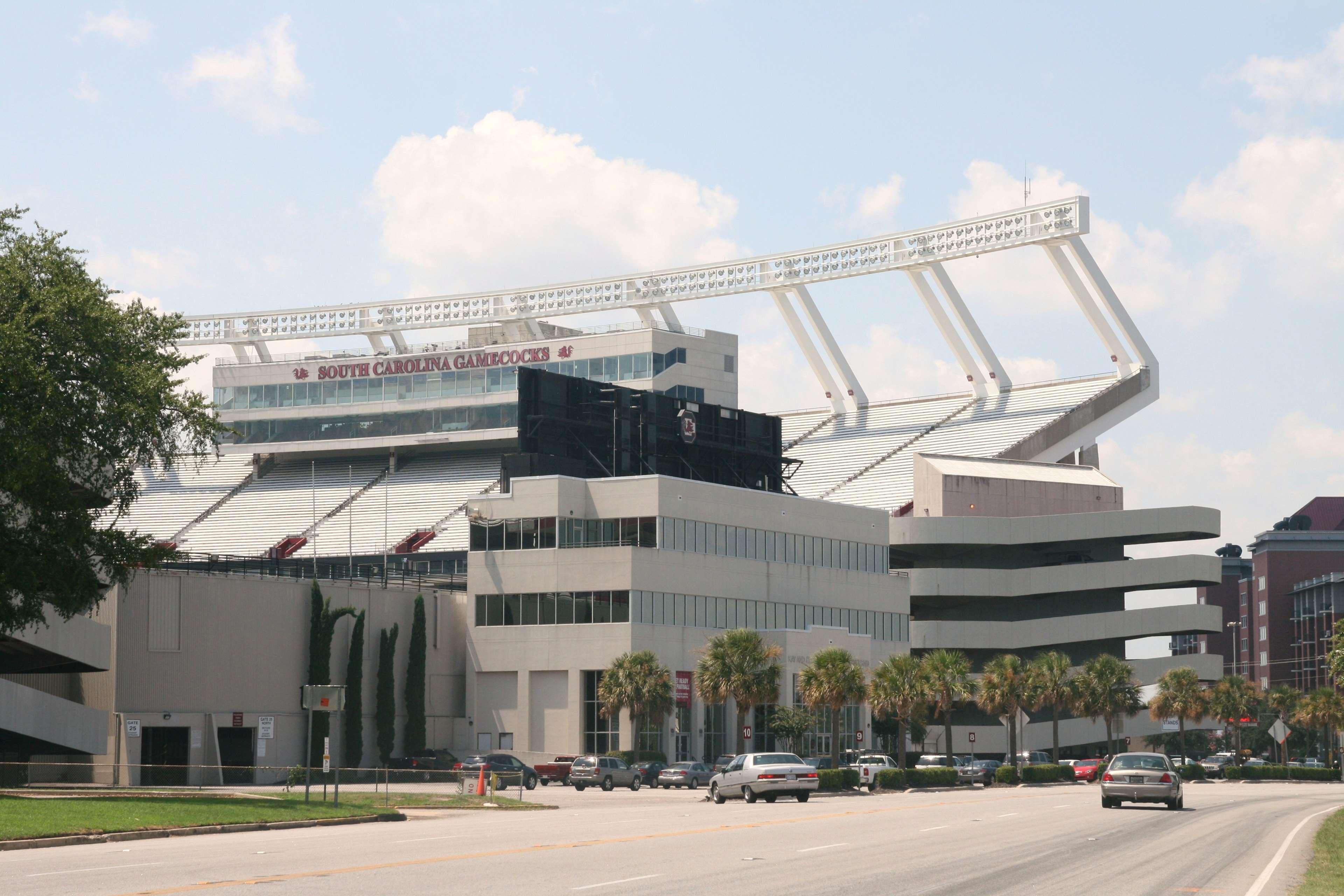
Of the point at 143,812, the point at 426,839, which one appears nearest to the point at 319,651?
the point at 143,812

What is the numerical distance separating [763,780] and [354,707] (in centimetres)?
2788

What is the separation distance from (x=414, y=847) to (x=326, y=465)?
111688 millimetres

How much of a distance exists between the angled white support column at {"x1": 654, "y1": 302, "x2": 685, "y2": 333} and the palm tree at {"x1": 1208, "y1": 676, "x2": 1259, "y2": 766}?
50.3m

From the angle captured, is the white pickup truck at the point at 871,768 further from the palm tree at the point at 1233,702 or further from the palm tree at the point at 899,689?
the palm tree at the point at 1233,702

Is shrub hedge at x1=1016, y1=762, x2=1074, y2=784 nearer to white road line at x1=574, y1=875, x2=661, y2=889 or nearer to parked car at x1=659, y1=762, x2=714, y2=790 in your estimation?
parked car at x1=659, y1=762, x2=714, y2=790

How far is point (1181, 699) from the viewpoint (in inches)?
3816

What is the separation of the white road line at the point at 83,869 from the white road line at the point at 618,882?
6659 mm

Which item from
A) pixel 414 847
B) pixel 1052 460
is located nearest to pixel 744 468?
pixel 1052 460

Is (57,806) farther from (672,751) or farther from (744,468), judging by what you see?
(744,468)

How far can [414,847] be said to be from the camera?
86.3ft

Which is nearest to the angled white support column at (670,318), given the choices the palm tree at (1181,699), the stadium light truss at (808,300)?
the stadium light truss at (808,300)

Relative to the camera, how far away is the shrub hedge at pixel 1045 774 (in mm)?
76375

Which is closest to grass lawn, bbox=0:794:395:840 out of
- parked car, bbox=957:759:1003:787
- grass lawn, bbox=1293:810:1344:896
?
grass lawn, bbox=1293:810:1344:896

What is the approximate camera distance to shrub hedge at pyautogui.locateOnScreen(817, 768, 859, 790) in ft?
195
